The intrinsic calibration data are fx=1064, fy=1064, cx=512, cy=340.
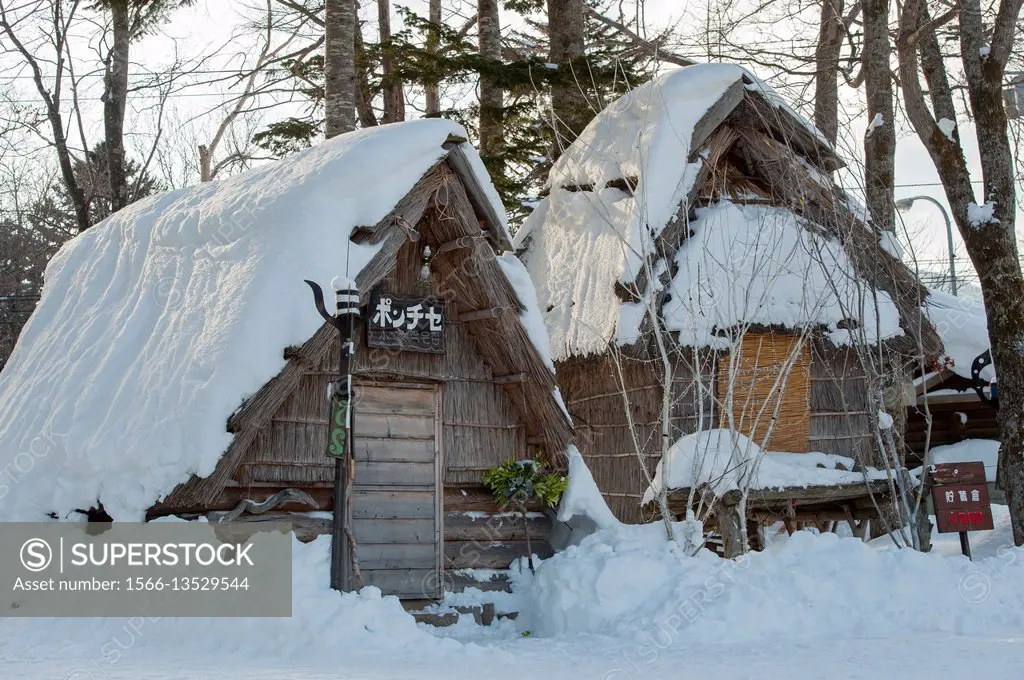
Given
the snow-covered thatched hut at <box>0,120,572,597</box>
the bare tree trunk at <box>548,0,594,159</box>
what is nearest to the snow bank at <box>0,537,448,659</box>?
the snow-covered thatched hut at <box>0,120,572,597</box>

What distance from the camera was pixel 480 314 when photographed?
35.4 ft

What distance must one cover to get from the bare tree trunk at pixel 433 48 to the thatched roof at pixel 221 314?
5672 mm

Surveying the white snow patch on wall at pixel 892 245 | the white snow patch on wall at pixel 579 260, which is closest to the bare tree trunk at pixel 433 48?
the white snow patch on wall at pixel 579 260

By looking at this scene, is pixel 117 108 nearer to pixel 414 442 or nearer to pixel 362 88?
pixel 362 88

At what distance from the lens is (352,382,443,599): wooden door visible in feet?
34.7

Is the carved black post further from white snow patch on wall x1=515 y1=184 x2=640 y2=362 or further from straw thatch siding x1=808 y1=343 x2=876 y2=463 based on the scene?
straw thatch siding x1=808 y1=343 x2=876 y2=463

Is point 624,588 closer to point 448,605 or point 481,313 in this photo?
point 448,605

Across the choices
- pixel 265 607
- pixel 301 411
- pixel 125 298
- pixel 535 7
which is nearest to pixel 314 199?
pixel 301 411

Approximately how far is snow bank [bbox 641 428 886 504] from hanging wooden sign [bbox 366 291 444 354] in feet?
9.76

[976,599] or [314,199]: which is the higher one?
[314,199]

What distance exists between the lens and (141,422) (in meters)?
8.89

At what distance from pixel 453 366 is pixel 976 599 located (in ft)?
17.8

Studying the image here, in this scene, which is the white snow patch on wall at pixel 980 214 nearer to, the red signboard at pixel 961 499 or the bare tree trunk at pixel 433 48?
the red signboard at pixel 961 499

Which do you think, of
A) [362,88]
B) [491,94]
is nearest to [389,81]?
[362,88]
